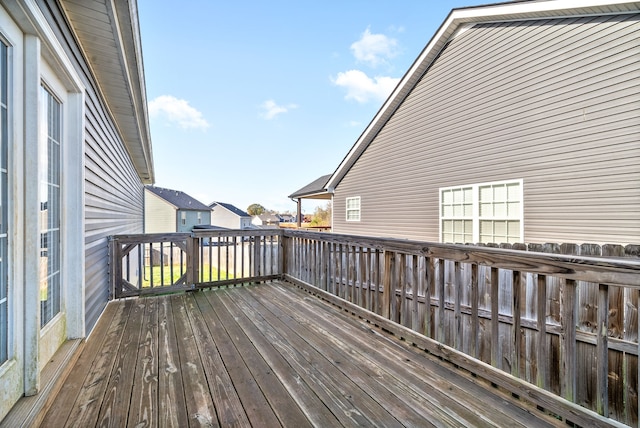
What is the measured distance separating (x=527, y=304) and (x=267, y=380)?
2452 millimetres

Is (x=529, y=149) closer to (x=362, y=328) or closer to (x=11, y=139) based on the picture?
(x=362, y=328)

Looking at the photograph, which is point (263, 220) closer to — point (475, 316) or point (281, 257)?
point (281, 257)

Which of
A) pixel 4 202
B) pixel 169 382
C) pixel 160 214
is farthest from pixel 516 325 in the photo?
pixel 160 214

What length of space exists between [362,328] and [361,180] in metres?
6.86

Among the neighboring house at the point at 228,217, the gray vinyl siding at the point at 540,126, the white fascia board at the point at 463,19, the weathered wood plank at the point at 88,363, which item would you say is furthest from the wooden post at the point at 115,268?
the neighboring house at the point at 228,217

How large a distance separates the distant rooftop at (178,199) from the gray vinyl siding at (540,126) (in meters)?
23.9

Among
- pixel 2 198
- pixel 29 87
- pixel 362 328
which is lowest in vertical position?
pixel 362 328

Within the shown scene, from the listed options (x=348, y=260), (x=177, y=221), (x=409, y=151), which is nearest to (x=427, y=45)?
(x=409, y=151)

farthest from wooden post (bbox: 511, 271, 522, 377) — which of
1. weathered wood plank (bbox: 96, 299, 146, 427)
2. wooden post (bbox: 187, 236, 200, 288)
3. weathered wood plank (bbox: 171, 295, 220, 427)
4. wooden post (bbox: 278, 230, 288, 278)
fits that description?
wooden post (bbox: 187, 236, 200, 288)

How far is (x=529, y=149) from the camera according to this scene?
510 centimetres

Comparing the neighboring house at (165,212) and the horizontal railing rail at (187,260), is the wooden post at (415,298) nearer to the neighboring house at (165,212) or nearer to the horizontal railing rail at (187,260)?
the horizontal railing rail at (187,260)

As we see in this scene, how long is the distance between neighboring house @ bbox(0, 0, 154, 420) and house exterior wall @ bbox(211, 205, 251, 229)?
32.6 m

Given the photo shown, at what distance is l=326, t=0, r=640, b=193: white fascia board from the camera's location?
4.20 meters

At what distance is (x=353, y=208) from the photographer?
9672 millimetres
